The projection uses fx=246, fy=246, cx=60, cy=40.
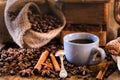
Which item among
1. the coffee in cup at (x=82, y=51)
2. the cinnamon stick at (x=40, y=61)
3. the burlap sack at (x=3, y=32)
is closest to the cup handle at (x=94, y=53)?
the coffee in cup at (x=82, y=51)

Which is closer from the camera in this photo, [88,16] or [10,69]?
[10,69]

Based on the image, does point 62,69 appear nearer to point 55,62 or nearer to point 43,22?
point 55,62

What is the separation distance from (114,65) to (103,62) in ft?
0.13

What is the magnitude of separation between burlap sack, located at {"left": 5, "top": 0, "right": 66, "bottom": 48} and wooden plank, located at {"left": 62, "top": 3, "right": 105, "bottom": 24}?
0.03m

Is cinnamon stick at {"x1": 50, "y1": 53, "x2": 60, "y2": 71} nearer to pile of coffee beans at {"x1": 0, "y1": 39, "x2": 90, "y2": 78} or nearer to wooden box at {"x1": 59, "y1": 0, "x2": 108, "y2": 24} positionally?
pile of coffee beans at {"x1": 0, "y1": 39, "x2": 90, "y2": 78}

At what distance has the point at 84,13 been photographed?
82 centimetres

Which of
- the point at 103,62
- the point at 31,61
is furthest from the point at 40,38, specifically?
the point at 103,62

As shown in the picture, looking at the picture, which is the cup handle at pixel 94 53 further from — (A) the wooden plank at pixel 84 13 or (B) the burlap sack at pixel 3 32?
(B) the burlap sack at pixel 3 32

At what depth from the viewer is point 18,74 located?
647 mm

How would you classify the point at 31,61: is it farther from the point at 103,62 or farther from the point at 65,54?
the point at 103,62

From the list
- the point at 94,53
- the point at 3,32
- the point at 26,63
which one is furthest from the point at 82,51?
the point at 3,32

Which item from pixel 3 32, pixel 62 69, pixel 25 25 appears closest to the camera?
pixel 62 69

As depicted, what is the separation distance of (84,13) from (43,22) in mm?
140

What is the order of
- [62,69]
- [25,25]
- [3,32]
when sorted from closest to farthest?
[62,69] → [25,25] → [3,32]
